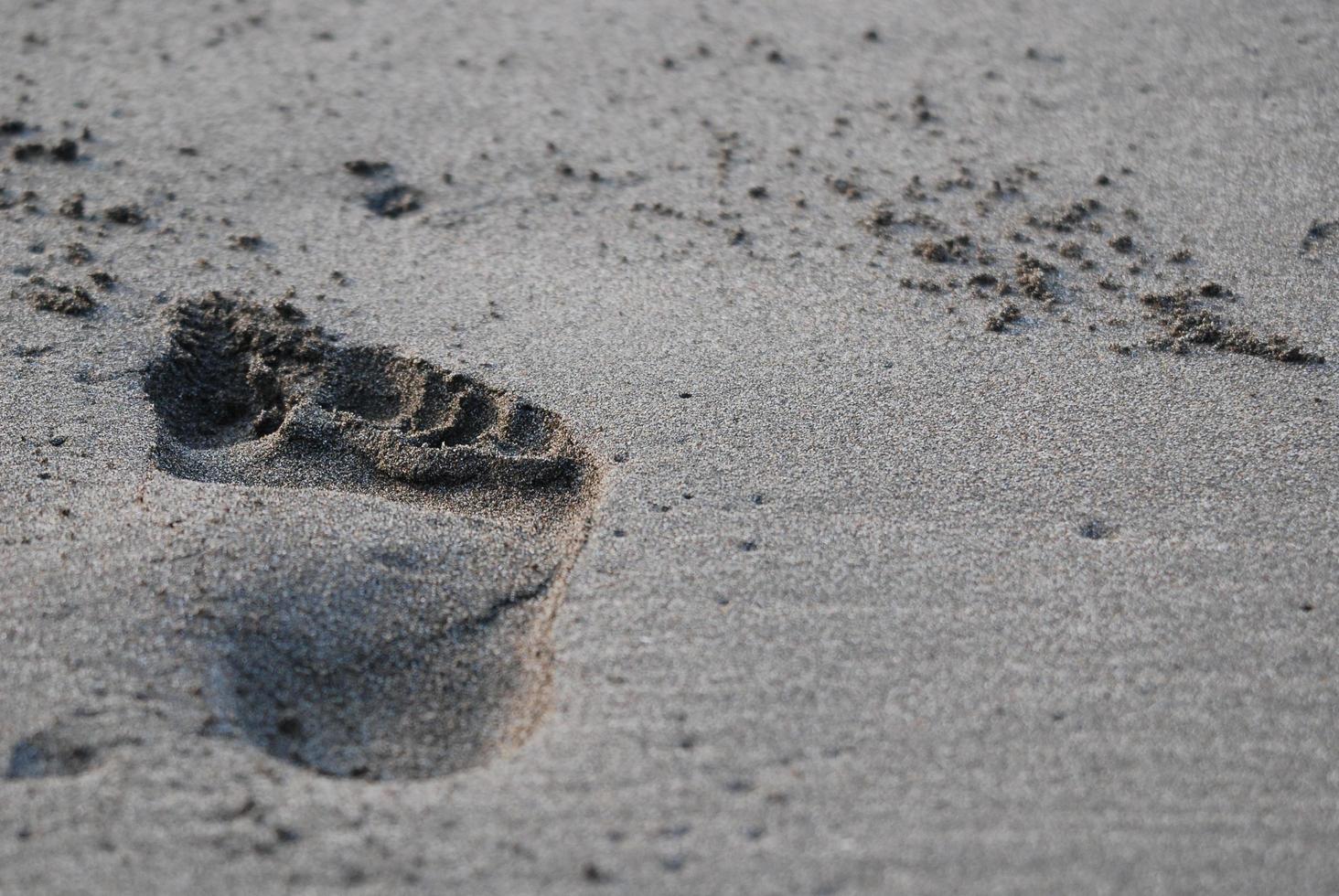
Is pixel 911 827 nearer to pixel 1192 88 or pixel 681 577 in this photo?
pixel 681 577

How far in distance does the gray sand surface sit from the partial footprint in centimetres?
1

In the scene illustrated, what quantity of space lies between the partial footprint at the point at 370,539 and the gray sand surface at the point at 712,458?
0.01 meters

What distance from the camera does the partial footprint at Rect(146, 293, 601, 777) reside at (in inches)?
81.0

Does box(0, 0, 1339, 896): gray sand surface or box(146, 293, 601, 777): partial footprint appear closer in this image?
box(0, 0, 1339, 896): gray sand surface

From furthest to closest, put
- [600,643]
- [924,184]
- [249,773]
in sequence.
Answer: [924,184]
[600,643]
[249,773]

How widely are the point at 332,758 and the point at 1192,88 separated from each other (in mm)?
3320

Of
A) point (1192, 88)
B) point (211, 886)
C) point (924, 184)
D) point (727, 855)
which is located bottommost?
point (211, 886)

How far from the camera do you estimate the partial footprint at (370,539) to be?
6.75 ft

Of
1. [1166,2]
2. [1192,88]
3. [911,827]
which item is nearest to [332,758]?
[911,827]

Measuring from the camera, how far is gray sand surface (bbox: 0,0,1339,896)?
1.84 m

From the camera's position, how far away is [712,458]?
2.58 meters

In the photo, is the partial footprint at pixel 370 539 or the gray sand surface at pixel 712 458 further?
the partial footprint at pixel 370 539

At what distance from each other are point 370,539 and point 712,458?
0.72 metres

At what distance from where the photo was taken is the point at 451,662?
2164mm
